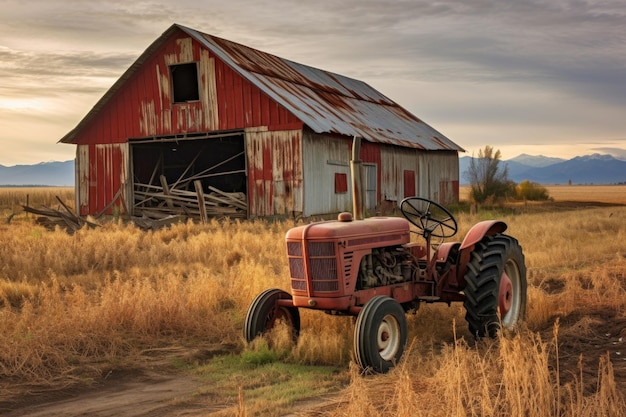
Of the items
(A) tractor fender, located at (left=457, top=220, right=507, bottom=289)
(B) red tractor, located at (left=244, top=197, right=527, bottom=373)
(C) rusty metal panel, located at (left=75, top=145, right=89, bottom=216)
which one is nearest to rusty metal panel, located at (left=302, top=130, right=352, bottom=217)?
(C) rusty metal panel, located at (left=75, top=145, right=89, bottom=216)

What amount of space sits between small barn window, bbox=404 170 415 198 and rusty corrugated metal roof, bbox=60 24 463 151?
47.2 inches

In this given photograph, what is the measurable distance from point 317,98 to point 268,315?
19.3m

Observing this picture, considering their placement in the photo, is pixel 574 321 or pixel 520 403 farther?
pixel 574 321

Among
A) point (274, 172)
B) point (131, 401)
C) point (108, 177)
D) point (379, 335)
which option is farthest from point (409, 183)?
point (131, 401)

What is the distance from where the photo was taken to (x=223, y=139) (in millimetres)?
24938

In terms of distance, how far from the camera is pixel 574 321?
324 inches

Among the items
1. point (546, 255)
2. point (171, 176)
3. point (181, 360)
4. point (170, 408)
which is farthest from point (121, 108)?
point (170, 408)

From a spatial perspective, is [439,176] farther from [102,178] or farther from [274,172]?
[102,178]

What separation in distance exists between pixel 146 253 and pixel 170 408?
9.01 meters

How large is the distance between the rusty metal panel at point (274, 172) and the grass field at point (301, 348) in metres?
8.79

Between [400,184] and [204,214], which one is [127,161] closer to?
[204,214]

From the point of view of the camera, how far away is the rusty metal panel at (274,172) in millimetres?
21609

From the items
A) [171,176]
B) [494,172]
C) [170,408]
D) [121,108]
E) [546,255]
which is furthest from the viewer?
[494,172]

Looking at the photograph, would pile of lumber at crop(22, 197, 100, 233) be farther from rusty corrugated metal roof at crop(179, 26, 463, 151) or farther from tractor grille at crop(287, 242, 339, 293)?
tractor grille at crop(287, 242, 339, 293)
